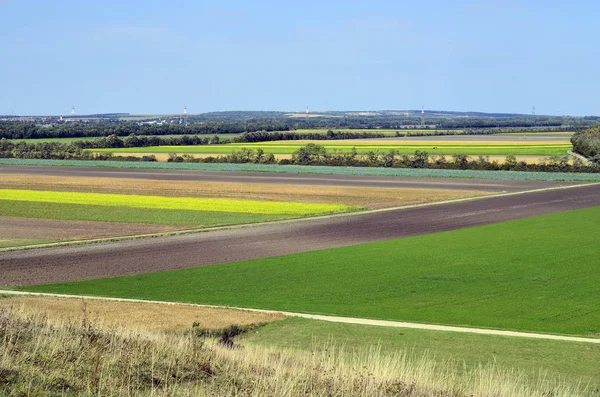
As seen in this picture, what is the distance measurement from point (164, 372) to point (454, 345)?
1105cm

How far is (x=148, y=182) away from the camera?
8238 cm

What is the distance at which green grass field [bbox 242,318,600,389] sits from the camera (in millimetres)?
19609

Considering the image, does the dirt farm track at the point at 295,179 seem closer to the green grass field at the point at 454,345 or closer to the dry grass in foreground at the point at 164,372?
the green grass field at the point at 454,345

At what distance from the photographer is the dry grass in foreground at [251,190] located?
66.2 m

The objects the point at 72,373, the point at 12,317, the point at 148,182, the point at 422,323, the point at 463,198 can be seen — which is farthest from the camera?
the point at 148,182

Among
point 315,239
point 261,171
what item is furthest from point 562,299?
point 261,171

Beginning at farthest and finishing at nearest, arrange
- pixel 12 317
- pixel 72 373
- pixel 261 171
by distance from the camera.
Result: pixel 261 171, pixel 12 317, pixel 72 373

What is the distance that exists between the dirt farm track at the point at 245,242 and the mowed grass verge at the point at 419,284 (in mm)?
2076

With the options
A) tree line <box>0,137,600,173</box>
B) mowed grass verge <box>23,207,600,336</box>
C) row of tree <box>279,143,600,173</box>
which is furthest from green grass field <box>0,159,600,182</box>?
mowed grass verge <box>23,207,600,336</box>

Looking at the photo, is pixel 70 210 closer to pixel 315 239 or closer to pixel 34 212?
pixel 34 212

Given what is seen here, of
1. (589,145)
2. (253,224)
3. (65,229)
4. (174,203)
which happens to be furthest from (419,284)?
(589,145)

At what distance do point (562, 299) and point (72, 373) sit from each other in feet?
67.4

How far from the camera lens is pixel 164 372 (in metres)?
12.6

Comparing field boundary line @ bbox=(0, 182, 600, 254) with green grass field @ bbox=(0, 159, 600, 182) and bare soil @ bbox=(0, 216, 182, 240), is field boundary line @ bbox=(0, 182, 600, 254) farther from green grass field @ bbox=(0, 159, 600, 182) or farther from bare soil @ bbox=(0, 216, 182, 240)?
green grass field @ bbox=(0, 159, 600, 182)
